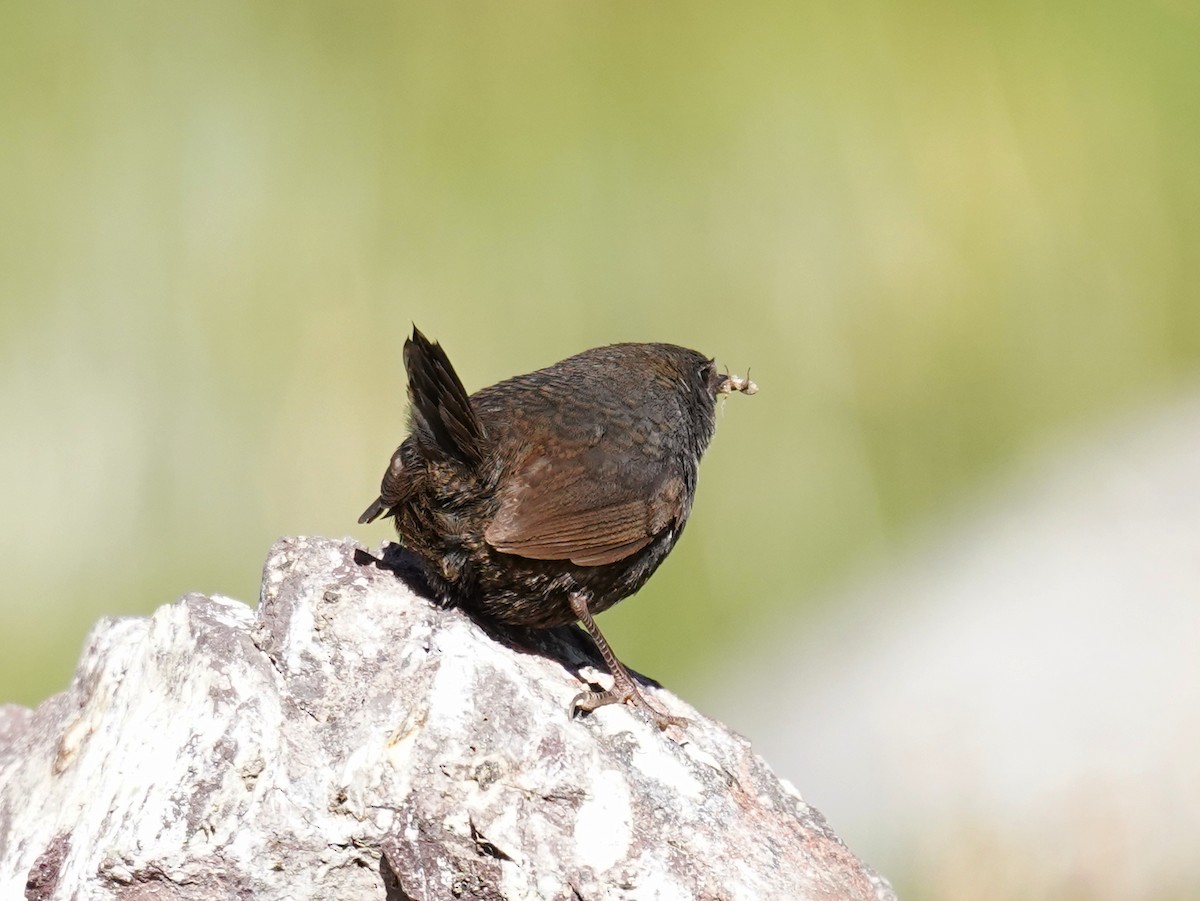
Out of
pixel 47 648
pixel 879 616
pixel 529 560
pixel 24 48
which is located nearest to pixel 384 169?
pixel 24 48

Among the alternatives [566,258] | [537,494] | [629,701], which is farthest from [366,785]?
[566,258]

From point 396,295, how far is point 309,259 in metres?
0.53

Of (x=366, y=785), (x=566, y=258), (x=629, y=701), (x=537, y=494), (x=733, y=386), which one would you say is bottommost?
(x=366, y=785)

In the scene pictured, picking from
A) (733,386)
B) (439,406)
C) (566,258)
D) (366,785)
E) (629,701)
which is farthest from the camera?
(566,258)

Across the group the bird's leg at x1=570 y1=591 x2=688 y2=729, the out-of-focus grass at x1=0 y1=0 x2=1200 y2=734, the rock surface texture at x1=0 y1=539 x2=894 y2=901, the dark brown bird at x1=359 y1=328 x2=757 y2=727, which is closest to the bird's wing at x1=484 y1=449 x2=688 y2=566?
the dark brown bird at x1=359 y1=328 x2=757 y2=727

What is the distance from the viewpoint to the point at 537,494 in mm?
3869

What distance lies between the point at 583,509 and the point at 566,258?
4.71 metres

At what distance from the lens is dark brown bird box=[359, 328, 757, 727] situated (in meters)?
3.77

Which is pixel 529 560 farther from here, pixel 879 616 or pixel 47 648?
pixel 47 648

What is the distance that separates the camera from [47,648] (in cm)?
762

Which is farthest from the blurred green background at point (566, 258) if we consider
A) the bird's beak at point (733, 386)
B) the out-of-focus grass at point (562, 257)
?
the bird's beak at point (733, 386)

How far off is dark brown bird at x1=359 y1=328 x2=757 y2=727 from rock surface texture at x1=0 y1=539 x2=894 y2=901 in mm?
172

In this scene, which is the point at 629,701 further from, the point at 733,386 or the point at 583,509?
the point at 733,386

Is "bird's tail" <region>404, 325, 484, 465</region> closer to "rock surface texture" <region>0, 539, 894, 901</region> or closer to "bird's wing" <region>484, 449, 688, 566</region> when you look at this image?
"bird's wing" <region>484, 449, 688, 566</region>
